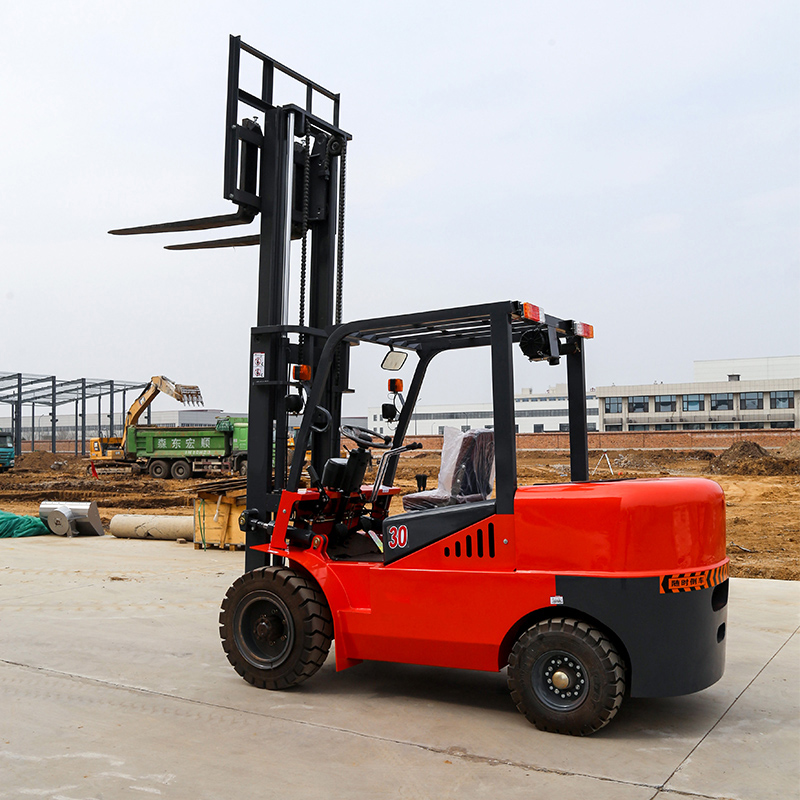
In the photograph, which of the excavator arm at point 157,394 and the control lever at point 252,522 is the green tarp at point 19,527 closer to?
the control lever at point 252,522

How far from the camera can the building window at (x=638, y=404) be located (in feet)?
242

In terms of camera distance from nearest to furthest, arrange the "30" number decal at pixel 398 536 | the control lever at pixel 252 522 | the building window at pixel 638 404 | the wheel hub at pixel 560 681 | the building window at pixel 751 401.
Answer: the wheel hub at pixel 560 681, the "30" number decal at pixel 398 536, the control lever at pixel 252 522, the building window at pixel 751 401, the building window at pixel 638 404

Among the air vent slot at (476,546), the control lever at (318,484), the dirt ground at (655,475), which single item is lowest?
the dirt ground at (655,475)

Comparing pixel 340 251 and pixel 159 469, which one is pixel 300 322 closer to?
pixel 340 251

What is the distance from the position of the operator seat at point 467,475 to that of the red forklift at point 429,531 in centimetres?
1

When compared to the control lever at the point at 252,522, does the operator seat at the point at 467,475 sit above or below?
above

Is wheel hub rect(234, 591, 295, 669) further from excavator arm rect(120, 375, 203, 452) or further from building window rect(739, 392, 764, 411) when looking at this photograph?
building window rect(739, 392, 764, 411)

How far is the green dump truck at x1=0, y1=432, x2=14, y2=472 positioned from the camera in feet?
128

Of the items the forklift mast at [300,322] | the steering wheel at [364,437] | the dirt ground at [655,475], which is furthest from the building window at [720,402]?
the steering wheel at [364,437]

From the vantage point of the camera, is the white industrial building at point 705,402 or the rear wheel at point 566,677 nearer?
the rear wheel at point 566,677

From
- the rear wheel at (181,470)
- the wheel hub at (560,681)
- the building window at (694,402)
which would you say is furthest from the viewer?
the building window at (694,402)

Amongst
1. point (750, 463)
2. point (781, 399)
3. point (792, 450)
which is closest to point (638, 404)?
point (781, 399)

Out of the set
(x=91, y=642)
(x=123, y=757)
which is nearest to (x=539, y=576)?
(x=123, y=757)

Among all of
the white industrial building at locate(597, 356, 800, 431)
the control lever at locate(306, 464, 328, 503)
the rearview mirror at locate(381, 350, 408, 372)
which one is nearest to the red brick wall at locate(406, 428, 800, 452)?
the white industrial building at locate(597, 356, 800, 431)
